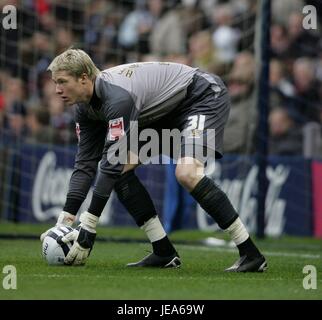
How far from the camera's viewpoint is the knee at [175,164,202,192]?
703cm

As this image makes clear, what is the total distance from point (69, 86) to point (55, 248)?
1.18 m

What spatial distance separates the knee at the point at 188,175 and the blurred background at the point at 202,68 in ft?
15.2

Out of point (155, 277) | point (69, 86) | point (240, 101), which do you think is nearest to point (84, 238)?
point (155, 277)

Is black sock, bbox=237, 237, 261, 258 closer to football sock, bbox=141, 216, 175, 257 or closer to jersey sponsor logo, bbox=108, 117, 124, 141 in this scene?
football sock, bbox=141, 216, 175, 257

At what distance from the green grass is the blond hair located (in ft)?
4.54

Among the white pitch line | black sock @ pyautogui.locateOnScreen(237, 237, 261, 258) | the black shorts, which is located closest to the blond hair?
the black shorts

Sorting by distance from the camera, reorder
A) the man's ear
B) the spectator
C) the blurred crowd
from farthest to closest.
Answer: the blurred crowd, the spectator, the man's ear

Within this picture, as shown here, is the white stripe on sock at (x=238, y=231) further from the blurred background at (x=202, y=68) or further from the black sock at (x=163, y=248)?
the blurred background at (x=202, y=68)

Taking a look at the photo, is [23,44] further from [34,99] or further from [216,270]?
[216,270]

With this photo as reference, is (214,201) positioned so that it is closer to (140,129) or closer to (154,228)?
(154,228)

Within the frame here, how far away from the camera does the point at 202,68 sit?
539 inches

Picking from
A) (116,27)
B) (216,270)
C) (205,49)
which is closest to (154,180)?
(205,49)

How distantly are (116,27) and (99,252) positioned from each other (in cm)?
672

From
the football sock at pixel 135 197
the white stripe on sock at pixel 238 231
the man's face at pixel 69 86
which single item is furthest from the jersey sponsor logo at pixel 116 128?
the white stripe on sock at pixel 238 231
